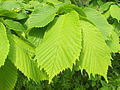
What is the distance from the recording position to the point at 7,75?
0.71 m

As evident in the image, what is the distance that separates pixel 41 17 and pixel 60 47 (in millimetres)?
192

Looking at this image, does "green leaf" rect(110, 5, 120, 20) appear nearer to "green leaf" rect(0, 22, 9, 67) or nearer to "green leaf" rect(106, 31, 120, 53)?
"green leaf" rect(106, 31, 120, 53)

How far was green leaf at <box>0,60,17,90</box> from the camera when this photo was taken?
0.70 meters

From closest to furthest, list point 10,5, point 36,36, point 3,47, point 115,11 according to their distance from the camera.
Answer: point 3,47
point 36,36
point 10,5
point 115,11

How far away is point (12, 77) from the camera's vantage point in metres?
0.72

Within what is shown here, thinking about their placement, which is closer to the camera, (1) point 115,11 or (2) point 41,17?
(2) point 41,17

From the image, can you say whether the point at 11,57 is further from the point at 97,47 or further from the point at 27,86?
the point at 27,86

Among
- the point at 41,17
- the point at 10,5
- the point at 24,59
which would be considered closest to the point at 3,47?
the point at 24,59

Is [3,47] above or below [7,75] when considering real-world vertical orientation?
above

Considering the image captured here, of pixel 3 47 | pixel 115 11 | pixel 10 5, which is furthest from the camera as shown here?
pixel 115 11

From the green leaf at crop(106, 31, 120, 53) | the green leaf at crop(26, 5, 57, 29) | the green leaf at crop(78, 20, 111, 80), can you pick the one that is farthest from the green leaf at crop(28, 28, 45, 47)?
the green leaf at crop(106, 31, 120, 53)

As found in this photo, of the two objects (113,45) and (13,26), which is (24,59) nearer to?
(13,26)

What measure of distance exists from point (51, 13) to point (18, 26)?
0.42 feet

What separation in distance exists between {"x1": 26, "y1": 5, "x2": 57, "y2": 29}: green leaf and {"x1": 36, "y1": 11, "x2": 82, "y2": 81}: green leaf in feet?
0.15
